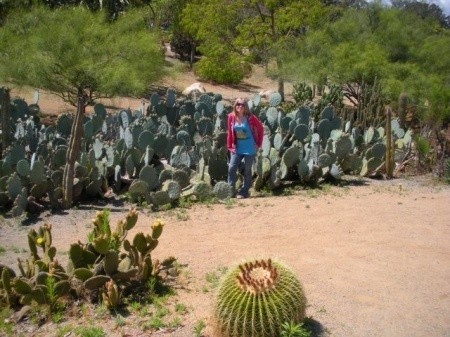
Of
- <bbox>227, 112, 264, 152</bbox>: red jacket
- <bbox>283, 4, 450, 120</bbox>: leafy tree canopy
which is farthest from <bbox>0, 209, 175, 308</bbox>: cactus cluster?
<bbox>283, 4, 450, 120</bbox>: leafy tree canopy

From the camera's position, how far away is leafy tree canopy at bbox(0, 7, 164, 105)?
10656 millimetres

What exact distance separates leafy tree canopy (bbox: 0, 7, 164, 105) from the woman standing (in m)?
2.77

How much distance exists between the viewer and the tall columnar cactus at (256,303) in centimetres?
434

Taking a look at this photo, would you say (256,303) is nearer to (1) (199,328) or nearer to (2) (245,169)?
(1) (199,328)

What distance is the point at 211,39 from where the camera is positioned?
27.2m

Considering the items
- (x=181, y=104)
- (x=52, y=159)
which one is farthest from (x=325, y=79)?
(x=52, y=159)

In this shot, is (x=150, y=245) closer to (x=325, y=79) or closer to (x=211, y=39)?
(x=325, y=79)

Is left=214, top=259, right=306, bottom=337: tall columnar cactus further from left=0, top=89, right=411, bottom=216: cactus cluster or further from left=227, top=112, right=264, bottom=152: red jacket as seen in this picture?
left=227, top=112, right=264, bottom=152: red jacket

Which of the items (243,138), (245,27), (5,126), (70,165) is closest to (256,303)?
(70,165)

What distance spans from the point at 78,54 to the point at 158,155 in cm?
225

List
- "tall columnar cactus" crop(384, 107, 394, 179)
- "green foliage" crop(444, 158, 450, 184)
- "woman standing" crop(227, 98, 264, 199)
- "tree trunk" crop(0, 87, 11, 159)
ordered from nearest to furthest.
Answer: "woman standing" crop(227, 98, 264, 199)
"tree trunk" crop(0, 87, 11, 159)
"green foliage" crop(444, 158, 450, 184)
"tall columnar cactus" crop(384, 107, 394, 179)

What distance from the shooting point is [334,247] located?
22.1ft

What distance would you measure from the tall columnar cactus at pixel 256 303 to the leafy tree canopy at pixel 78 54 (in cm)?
689

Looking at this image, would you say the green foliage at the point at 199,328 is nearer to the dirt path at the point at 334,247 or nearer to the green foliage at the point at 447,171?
the dirt path at the point at 334,247
